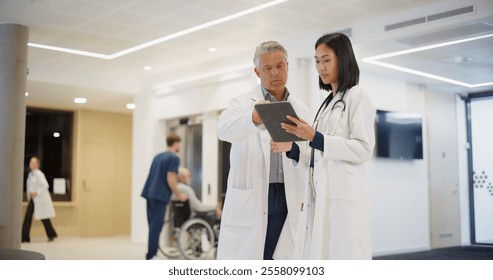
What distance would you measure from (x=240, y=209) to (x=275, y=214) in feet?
0.48

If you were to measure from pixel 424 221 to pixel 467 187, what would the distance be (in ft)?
7.82

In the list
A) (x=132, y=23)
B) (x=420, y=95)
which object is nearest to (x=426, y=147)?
(x=420, y=95)

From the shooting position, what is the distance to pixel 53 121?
358 inches

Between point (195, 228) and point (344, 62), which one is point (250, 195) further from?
point (195, 228)

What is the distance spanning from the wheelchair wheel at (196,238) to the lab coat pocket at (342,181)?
4.18 metres

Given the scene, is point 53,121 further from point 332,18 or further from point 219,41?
point 332,18

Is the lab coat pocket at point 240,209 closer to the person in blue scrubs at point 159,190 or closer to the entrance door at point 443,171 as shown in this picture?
the entrance door at point 443,171

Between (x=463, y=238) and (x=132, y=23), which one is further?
(x=132, y=23)

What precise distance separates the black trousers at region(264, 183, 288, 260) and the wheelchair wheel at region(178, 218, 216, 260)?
12.2 feet

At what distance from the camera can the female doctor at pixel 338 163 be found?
1.89m

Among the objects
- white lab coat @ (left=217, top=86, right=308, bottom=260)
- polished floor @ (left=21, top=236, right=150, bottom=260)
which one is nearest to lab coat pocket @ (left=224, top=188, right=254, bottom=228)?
white lab coat @ (left=217, top=86, right=308, bottom=260)

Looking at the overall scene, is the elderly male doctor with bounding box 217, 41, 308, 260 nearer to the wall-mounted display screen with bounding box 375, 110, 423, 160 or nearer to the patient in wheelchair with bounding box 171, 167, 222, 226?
the patient in wheelchair with bounding box 171, 167, 222, 226

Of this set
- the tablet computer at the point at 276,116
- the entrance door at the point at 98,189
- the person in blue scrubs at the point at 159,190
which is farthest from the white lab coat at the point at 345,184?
the entrance door at the point at 98,189

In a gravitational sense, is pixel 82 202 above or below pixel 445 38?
below
